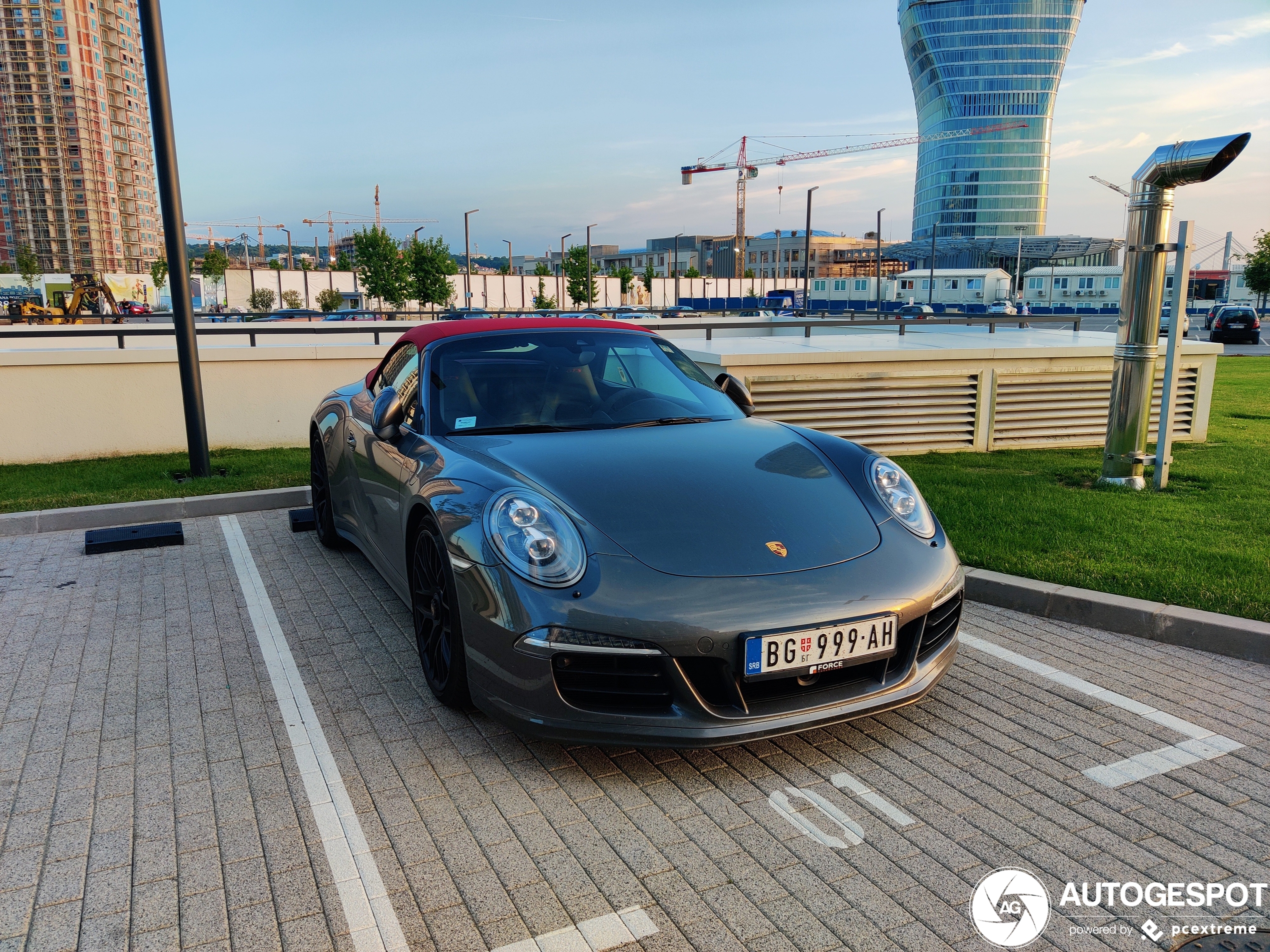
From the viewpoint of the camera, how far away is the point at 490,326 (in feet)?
14.6

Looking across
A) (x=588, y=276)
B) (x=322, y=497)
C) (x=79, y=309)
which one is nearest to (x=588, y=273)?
(x=588, y=276)

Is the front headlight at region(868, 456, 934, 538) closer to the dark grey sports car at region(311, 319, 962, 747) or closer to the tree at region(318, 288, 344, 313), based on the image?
the dark grey sports car at region(311, 319, 962, 747)

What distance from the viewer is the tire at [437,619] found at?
3.24m

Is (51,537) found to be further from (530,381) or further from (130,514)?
(530,381)

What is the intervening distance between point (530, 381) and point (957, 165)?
14177 centimetres

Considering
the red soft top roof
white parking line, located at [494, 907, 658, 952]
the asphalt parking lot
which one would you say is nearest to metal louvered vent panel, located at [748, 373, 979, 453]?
the red soft top roof

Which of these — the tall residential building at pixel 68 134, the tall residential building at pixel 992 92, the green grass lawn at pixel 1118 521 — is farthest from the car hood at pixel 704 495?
the tall residential building at pixel 68 134

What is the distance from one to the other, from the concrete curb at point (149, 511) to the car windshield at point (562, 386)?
3695 mm

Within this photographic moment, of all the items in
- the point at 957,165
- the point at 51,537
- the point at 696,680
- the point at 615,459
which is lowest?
the point at 51,537

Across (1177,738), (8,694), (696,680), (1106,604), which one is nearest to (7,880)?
(8,694)

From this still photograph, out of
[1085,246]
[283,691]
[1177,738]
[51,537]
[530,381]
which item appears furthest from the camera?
[1085,246]

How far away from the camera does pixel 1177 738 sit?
320 cm

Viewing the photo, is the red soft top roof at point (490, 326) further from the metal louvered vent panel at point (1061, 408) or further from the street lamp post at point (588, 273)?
the street lamp post at point (588, 273)

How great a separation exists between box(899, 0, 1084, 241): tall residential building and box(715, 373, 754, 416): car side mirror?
130940 mm
